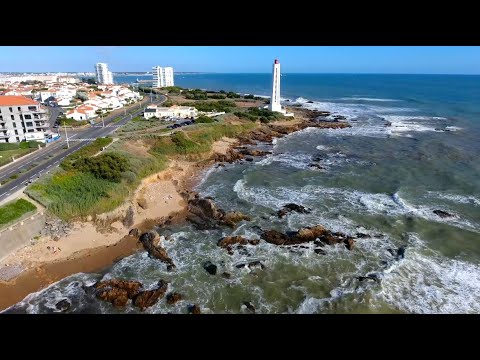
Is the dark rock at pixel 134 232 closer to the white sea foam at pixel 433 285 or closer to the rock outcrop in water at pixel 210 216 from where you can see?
the rock outcrop in water at pixel 210 216

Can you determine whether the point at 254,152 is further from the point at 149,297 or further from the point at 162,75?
the point at 162,75

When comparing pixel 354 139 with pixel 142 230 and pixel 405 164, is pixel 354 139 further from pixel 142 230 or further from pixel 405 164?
pixel 142 230

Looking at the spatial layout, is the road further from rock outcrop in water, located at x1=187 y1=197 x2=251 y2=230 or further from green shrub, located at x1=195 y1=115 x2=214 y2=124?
rock outcrop in water, located at x1=187 y1=197 x2=251 y2=230

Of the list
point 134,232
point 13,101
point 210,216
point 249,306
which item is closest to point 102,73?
point 13,101

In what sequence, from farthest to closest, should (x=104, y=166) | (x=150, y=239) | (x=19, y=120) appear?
(x=19, y=120) → (x=104, y=166) → (x=150, y=239)

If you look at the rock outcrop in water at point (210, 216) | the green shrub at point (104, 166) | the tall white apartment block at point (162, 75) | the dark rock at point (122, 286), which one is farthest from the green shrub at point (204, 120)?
the tall white apartment block at point (162, 75)

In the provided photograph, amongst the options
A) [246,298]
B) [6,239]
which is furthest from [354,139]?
[6,239]
